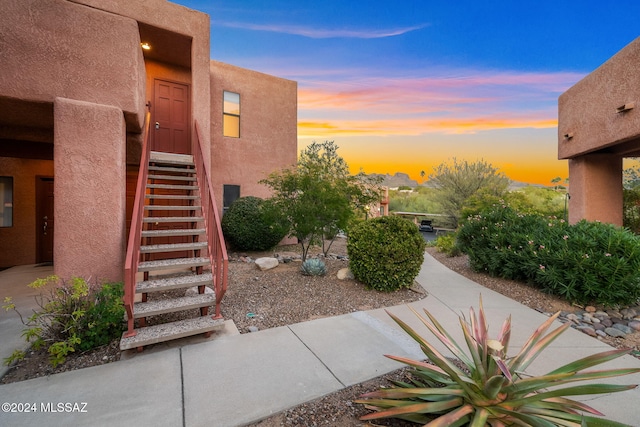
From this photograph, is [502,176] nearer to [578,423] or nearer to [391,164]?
[391,164]

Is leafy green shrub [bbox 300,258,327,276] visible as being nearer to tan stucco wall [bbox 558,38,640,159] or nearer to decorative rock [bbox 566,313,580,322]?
decorative rock [bbox 566,313,580,322]

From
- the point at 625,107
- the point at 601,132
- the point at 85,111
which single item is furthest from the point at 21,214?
the point at 601,132

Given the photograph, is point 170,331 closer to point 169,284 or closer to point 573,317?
point 169,284

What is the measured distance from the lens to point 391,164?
56.8 ft

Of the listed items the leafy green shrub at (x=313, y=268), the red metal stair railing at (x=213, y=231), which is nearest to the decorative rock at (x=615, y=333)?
the leafy green shrub at (x=313, y=268)

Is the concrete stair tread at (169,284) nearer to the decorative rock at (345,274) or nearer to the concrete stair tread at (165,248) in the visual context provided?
the concrete stair tread at (165,248)

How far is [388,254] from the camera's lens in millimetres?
4617

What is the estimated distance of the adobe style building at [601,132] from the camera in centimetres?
584

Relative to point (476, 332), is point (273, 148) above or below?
above

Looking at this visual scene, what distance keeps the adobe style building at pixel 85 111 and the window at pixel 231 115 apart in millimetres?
1271

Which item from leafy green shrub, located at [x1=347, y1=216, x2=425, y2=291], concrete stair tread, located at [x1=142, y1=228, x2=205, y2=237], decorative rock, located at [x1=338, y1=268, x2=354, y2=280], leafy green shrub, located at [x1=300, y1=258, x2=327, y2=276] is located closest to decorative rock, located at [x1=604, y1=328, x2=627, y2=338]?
leafy green shrub, located at [x1=347, y1=216, x2=425, y2=291]

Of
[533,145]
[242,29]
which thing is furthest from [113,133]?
[533,145]

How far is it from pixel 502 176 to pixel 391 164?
241 inches

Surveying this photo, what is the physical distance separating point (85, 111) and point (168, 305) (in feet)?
9.80
